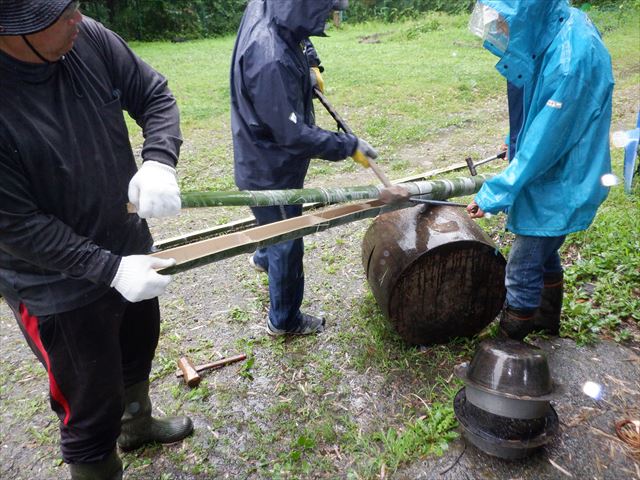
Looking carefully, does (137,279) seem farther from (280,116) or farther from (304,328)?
(304,328)

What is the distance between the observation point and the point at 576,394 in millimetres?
2914

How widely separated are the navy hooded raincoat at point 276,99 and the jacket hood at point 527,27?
3.39 feet

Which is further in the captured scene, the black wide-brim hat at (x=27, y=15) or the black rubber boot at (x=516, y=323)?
the black rubber boot at (x=516, y=323)

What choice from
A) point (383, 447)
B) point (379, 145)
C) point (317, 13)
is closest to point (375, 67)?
point (379, 145)

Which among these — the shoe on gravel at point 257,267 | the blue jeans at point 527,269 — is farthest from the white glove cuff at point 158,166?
the shoe on gravel at point 257,267

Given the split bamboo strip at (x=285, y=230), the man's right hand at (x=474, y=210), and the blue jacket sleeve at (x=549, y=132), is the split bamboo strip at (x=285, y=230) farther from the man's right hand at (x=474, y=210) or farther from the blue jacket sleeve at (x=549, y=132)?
the blue jacket sleeve at (x=549, y=132)

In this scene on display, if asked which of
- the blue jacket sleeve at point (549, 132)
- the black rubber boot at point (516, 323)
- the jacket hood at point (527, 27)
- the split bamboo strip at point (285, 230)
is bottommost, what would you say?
the black rubber boot at point (516, 323)

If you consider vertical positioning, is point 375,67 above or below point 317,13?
below

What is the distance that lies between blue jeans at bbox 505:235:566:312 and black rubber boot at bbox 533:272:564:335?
0.26 meters

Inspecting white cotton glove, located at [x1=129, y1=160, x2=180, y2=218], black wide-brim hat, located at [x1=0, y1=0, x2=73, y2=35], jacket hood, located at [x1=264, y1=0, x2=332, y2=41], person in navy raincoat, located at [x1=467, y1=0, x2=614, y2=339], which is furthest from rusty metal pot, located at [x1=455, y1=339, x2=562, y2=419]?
black wide-brim hat, located at [x1=0, y1=0, x2=73, y2=35]

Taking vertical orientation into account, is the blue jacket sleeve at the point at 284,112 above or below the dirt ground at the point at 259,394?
above

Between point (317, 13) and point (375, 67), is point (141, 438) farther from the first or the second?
point (375, 67)

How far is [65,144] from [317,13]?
65.8 inches

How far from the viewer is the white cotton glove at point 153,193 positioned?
1.97m
